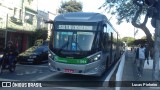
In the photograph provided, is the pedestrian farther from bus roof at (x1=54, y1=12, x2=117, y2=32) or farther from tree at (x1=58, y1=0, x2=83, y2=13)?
tree at (x1=58, y1=0, x2=83, y2=13)

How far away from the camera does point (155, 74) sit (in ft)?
37.6

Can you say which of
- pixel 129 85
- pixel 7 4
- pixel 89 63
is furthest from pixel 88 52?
pixel 7 4

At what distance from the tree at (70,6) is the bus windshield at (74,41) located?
143ft

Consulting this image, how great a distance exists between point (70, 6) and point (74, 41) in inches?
1748

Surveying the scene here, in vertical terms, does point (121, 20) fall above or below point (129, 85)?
above

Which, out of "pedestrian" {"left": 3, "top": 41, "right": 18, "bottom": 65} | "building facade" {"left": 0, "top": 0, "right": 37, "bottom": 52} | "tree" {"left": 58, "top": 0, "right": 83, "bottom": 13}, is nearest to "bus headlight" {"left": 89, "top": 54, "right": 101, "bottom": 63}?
"pedestrian" {"left": 3, "top": 41, "right": 18, "bottom": 65}

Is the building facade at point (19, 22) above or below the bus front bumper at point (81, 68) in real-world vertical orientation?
above

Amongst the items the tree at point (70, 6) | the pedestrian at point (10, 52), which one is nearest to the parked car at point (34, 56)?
the pedestrian at point (10, 52)

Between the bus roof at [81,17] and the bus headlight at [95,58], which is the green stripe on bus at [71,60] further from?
the bus roof at [81,17]

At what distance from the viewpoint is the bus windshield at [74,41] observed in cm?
1327

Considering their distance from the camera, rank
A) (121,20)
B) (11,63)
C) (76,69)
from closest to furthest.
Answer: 1. (76,69)
2. (11,63)
3. (121,20)

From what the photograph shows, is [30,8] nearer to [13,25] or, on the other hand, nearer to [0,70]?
[13,25]

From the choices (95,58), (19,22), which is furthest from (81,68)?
(19,22)

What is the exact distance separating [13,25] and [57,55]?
64.8 ft
